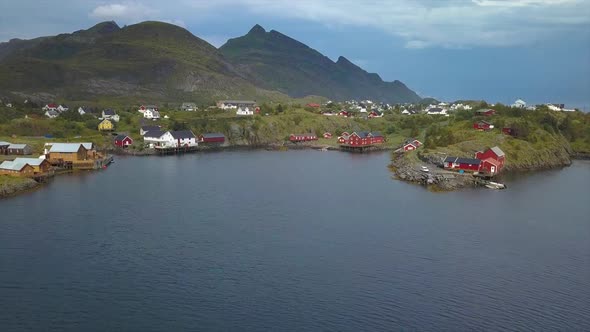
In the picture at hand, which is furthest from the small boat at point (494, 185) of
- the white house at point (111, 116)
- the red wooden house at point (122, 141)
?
the white house at point (111, 116)

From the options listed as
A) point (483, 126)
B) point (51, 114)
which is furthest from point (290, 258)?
point (51, 114)

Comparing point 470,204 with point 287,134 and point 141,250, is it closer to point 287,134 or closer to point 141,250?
point 141,250

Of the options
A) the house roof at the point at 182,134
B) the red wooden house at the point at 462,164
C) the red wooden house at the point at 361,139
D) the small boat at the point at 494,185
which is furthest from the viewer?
the red wooden house at the point at 361,139

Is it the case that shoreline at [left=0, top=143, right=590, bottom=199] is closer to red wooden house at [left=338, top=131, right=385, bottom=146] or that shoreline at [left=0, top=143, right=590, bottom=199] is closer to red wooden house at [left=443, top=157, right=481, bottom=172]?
red wooden house at [left=443, top=157, right=481, bottom=172]

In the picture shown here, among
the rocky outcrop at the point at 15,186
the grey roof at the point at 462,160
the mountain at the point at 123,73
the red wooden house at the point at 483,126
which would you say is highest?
the mountain at the point at 123,73

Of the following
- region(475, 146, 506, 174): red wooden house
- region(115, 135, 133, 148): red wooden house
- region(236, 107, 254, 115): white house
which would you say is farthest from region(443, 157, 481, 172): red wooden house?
region(236, 107, 254, 115): white house

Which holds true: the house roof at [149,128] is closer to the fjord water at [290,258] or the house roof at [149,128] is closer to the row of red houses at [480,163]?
the fjord water at [290,258]
